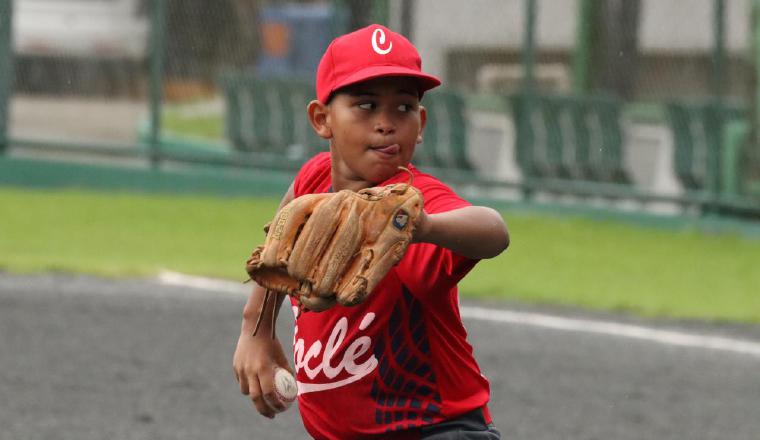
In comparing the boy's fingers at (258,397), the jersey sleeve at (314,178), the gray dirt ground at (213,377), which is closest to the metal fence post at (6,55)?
the gray dirt ground at (213,377)

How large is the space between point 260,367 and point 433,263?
0.56 meters

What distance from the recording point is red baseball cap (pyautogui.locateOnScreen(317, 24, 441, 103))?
3098 mm

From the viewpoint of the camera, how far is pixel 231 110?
13516 millimetres

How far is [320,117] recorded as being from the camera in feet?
10.8

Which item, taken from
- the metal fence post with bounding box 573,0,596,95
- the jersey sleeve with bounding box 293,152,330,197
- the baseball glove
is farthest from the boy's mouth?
the metal fence post with bounding box 573,0,596,95

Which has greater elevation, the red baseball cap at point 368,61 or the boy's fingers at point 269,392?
the red baseball cap at point 368,61

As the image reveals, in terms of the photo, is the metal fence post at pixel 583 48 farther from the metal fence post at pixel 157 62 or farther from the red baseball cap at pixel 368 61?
the red baseball cap at pixel 368 61

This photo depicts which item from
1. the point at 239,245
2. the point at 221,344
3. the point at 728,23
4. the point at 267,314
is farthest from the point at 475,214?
the point at 728,23

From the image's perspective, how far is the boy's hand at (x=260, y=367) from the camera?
338 cm

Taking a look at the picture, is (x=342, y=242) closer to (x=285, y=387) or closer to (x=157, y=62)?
(x=285, y=387)

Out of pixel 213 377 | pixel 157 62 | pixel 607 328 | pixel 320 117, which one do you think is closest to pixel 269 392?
pixel 320 117

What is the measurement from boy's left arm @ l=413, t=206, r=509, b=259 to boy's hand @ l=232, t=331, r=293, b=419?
2.20ft

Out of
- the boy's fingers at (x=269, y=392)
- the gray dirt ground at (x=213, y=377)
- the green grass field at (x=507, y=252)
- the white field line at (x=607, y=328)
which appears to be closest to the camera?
the boy's fingers at (x=269, y=392)

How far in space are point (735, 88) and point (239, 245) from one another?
430cm
